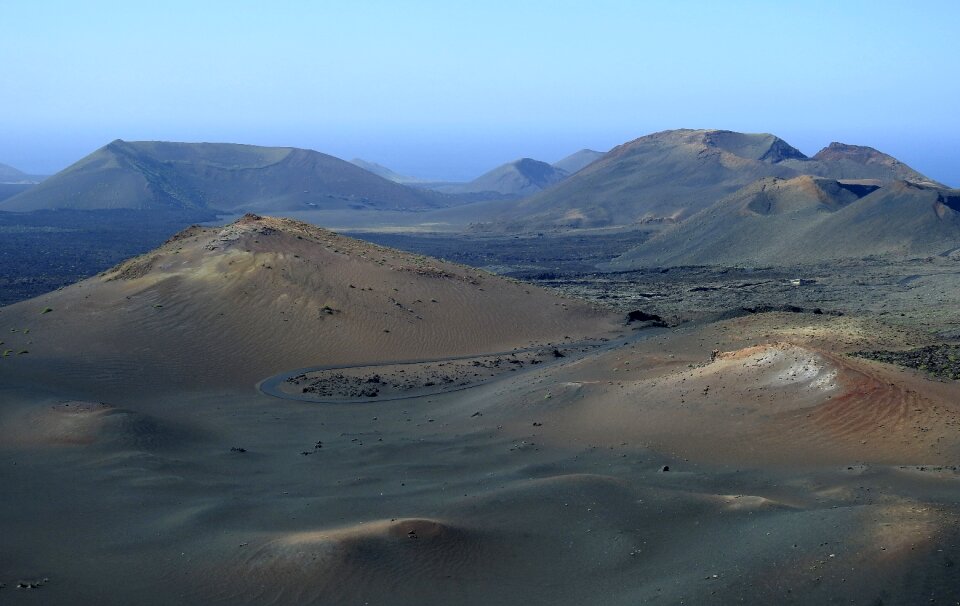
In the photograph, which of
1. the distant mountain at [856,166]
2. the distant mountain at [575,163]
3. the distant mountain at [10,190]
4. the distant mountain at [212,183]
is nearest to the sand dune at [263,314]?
the distant mountain at [856,166]

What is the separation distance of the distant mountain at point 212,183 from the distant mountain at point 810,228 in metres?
60.5

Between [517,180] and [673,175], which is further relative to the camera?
[517,180]

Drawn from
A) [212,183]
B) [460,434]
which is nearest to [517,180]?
[212,183]

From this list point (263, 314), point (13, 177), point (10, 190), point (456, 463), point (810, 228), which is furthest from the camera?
point (13, 177)

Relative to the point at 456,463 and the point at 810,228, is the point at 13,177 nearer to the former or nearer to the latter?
the point at 810,228

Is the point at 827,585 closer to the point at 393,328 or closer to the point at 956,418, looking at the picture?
the point at 956,418

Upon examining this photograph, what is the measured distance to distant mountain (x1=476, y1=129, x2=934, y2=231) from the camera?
9894cm

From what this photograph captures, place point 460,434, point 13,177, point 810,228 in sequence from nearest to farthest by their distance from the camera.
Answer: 1. point 460,434
2. point 810,228
3. point 13,177

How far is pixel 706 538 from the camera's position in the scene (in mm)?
13469

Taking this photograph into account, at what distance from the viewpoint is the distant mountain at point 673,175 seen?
3895 inches

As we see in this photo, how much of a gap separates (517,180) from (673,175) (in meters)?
59.0

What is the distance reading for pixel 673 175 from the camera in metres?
108

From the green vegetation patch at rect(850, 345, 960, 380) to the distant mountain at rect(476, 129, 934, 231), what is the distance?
68.6m

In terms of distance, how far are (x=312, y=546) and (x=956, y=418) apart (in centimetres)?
1239
